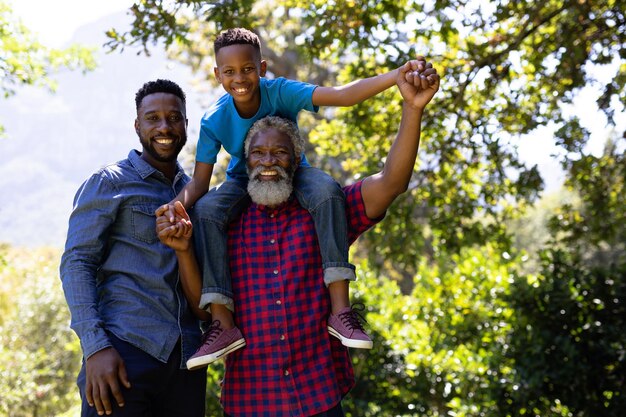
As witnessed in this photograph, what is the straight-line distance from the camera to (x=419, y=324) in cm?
856

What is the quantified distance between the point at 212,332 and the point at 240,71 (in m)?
1.29

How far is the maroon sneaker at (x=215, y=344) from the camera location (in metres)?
Result: 3.21

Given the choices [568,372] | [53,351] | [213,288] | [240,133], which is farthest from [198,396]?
[53,351]

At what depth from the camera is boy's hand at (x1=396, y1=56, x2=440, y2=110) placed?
3166mm

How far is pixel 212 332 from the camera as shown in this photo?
130 inches

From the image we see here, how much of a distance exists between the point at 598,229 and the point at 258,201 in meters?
5.32

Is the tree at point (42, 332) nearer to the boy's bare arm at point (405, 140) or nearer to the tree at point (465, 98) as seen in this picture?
the tree at point (465, 98)

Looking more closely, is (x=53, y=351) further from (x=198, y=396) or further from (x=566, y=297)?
(x=198, y=396)

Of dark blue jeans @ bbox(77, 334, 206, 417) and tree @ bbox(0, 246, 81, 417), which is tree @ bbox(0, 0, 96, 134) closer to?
dark blue jeans @ bbox(77, 334, 206, 417)

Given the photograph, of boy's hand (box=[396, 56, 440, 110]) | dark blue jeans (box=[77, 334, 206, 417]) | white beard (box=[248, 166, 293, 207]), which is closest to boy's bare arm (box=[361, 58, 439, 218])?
boy's hand (box=[396, 56, 440, 110])

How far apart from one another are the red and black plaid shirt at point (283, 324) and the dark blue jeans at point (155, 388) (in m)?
0.15

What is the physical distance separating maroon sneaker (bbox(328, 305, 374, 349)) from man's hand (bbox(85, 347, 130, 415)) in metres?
0.91

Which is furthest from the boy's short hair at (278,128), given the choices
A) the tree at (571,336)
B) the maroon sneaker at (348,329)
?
the tree at (571,336)

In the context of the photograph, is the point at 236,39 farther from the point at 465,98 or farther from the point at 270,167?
the point at 465,98
